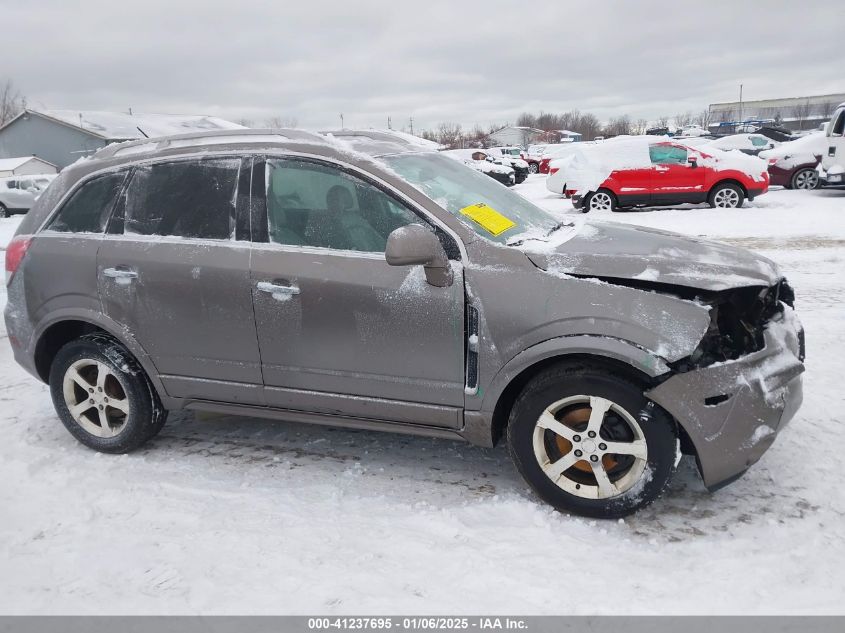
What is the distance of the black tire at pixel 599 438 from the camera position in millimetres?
2879

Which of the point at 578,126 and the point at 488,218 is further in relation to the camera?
the point at 578,126

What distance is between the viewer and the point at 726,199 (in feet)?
46.5

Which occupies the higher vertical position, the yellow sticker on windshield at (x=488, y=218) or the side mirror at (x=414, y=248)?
the yellow sticker on windshield at (x=488, y=218)

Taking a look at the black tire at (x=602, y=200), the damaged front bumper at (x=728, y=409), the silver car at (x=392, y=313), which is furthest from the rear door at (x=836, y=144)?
the damaged front bumper at (x=728, y=409)

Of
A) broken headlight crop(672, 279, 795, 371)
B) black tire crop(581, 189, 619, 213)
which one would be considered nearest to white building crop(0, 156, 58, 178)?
black tire crop(581, 189, 619, 213)

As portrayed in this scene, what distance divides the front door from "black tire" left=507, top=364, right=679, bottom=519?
0.36 m

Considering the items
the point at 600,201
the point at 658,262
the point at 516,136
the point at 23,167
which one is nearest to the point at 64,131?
the point at 23,167

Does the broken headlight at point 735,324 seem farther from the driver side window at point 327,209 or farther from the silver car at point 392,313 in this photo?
the driver side window at point 327,209

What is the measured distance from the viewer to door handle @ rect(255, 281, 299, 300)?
3.33 m

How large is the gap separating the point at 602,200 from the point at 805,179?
250 inches

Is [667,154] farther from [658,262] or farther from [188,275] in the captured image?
[188,275]

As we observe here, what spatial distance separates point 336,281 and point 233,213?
2.57 ft

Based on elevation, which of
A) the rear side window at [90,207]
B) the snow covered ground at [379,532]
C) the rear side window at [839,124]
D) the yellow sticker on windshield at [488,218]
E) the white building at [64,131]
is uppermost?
the white building at [64,131]

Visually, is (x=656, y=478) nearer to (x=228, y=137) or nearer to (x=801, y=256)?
(x=228, y=137)
